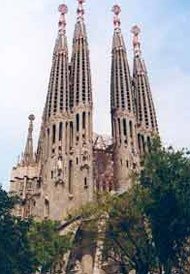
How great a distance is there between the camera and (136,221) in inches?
1139

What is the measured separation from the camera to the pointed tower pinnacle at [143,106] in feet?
229

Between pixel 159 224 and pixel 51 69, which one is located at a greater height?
pixel 51 69

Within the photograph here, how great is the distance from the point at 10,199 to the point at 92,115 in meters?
40.3

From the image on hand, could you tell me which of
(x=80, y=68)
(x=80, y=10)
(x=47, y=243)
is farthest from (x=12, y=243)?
(x=80, y=10)

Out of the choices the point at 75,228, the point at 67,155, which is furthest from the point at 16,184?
the point at 75,228

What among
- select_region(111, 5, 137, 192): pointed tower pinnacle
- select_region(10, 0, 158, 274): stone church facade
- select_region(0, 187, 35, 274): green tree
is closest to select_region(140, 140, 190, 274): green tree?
select_region(0, 187, 35, 274): green tree

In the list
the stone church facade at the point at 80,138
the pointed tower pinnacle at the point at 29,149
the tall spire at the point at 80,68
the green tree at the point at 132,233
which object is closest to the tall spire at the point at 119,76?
the stone church facade at the point at 80,138

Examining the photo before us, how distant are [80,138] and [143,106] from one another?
13.0 m

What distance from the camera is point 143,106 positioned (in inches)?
2854

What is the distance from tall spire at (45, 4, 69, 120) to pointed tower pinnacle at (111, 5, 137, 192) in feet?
22.3

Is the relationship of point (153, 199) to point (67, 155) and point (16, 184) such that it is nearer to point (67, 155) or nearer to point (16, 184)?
point (67, 155)

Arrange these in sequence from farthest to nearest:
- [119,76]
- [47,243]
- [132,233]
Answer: [119,76] < [47,243] < [132,233]

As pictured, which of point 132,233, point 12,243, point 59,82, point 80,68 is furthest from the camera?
point 80,68

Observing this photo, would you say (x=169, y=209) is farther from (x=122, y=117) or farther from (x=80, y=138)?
(x=122, y=117)
